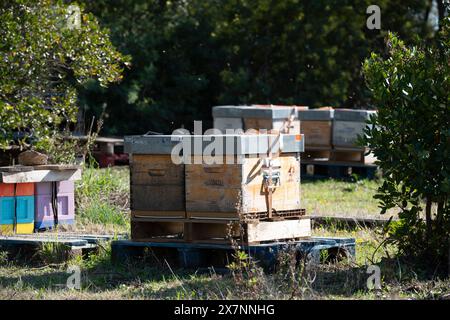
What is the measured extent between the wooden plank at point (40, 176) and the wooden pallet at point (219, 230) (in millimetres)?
2069

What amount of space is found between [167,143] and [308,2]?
1476 centimetres

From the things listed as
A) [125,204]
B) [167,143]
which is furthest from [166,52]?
[167,143]

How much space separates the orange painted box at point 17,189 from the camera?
1049 centimetres

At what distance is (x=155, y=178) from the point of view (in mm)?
8977

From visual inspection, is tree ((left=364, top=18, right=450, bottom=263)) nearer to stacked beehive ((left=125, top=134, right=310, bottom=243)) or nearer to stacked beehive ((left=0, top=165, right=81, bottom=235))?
stacked beehive ((left=125, top=134, right=310, bottom=243))

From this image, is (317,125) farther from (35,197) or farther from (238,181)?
(238,181)

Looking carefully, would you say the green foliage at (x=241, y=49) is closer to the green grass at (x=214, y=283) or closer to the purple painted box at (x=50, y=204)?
Answer: the purple painted box at (x=50, y=204)

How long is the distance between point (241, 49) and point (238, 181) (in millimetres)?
14767

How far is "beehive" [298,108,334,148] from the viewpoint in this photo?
697 inches

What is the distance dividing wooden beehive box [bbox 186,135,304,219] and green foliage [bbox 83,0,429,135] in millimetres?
12341

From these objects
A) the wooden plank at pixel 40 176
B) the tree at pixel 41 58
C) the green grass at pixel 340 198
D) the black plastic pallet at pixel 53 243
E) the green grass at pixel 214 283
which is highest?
the tree at pixel 41 58

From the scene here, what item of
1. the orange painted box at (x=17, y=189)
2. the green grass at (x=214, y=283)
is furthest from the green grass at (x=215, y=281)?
the orange painted box at (x=17, y=189)

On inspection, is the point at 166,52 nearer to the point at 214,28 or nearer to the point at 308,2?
the point at 214,28

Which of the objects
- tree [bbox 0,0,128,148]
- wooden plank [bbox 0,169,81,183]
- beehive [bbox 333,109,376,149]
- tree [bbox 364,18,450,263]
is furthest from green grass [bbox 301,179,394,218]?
tree [bbox 0,0,128,148]
